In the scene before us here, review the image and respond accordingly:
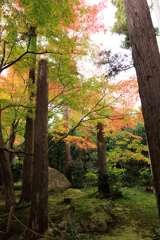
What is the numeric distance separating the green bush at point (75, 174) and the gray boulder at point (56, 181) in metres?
0.54

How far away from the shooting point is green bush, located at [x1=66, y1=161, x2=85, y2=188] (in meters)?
11.0

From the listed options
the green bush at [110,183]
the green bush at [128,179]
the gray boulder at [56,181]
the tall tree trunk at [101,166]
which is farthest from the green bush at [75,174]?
the green bush at [110,183]

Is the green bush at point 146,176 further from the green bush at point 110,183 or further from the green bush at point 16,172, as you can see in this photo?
the green bush at point 16,172

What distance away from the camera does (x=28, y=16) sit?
459 cm

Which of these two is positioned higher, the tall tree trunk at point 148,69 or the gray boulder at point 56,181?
the tall tree trunk at point 148,69

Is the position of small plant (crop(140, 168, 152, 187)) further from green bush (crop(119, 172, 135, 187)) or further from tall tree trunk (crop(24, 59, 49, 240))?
tall tree trunk (crop(24, 59, 49, 240))

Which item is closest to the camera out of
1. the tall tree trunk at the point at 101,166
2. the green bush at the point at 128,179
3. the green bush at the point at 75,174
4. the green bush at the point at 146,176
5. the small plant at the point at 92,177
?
the tall tree trunk at the point at 101,166

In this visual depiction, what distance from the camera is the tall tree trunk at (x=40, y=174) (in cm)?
390

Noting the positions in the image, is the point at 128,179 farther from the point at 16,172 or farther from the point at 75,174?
the point at 16,172

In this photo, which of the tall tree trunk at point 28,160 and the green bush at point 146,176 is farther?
the green bush at point 146,176

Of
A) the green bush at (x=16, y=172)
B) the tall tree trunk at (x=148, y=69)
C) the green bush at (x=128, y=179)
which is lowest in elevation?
the green bush at (x=128, y=179)

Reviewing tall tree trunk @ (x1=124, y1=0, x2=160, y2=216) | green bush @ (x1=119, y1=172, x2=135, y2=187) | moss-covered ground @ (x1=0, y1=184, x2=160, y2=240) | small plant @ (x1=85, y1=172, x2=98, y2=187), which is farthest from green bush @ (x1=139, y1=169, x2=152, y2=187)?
tall tree trunk @ (x1=124, y1=0, x2=160, y2=216)

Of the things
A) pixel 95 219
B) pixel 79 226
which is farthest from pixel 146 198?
pixel 79 226

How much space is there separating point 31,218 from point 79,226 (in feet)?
5.12
